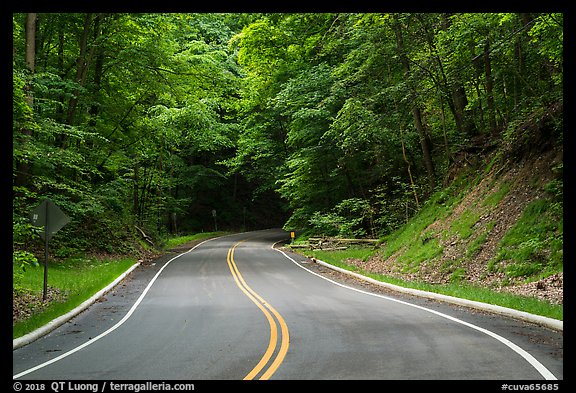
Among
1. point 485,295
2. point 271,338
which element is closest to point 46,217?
point 271,338

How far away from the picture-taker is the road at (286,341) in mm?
6523

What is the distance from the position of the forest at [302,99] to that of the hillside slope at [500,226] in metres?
0.99

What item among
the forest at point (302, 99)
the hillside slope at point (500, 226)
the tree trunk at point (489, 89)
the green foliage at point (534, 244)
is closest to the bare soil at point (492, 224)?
the hillside slope at point (500, 226)

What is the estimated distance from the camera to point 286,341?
27.5 feet

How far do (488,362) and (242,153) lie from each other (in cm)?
3652

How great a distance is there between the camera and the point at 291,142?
1313 inches

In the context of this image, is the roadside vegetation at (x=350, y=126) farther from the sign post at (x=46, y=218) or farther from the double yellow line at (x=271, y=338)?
the double yellow line at (x=271, y=338)

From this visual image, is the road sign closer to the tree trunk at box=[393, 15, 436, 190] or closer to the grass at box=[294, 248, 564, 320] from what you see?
the grass at box=[294, 248, 564, 320]

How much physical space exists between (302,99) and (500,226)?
16799 millimetres
